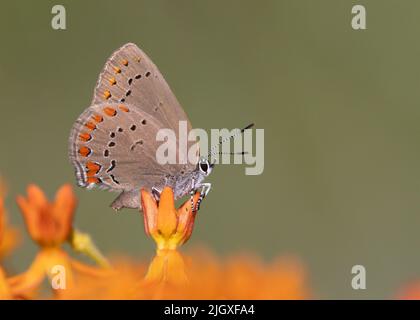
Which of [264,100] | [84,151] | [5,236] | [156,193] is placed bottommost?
[5,236]

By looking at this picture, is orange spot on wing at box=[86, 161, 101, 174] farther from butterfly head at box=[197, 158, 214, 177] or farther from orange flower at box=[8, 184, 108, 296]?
butterfly head at box=[197, 158, 214, 177]

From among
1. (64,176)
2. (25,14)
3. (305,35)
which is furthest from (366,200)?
(25,14)

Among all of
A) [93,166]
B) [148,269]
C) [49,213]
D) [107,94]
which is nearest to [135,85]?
[107,94]

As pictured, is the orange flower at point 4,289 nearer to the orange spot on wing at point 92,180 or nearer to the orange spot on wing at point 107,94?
the orange spot on wing at point 92,180

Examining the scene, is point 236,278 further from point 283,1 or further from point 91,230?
point 283,1

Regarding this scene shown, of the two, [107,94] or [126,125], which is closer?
[107,94]

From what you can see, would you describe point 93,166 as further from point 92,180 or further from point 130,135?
point 130,135

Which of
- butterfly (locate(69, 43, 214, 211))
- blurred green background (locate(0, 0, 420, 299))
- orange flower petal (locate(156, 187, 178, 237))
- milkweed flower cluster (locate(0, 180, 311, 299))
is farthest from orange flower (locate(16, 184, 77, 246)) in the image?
blurred green background (locate(0, 0, 420, 299))

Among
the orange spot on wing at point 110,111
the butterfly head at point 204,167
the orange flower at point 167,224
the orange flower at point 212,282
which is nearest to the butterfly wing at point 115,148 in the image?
the orange spot on wing at point 110,111
